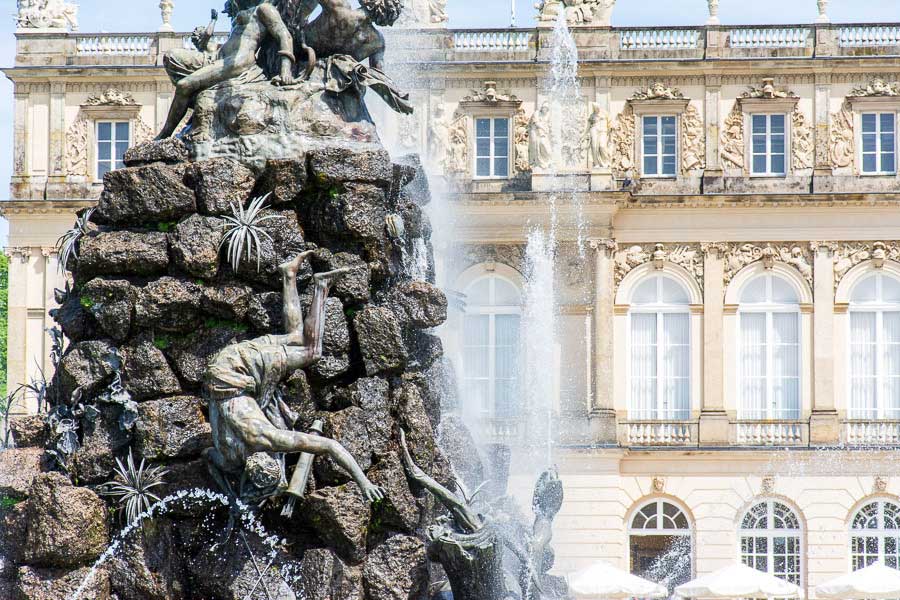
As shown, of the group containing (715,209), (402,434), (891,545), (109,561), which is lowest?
(891,545)

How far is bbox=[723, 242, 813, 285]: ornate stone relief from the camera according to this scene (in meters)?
38.8

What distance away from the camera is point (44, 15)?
40688mm

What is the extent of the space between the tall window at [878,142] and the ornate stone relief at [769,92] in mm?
1740

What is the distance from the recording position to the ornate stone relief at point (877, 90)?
38875 mm

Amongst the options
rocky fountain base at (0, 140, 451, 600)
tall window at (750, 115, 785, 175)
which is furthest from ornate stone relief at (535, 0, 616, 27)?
rocky fountain base at (0, 140, 451, 600)

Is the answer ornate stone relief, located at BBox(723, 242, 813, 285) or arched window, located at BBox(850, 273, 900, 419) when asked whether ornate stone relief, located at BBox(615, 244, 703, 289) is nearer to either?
ornate stone relief, located at BBox(723, 242, 813, 285)

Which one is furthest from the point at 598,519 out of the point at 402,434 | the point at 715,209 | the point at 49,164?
the point at 402,434

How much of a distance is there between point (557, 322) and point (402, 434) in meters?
26.8

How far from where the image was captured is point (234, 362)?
11570mm

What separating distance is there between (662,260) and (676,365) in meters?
2.34

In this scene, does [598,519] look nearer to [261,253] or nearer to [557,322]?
[557,322]

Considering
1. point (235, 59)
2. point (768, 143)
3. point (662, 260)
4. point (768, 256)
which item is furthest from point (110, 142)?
point (235, 59)

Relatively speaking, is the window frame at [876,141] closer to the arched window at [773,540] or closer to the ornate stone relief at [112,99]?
the arched window at [773,540]

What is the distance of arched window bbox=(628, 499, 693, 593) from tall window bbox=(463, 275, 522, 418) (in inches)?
161
